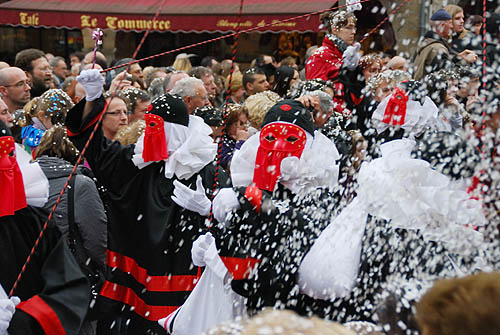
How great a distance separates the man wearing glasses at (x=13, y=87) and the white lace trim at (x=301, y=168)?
2.81m

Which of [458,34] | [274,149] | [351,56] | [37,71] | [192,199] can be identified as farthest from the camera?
[37,71]

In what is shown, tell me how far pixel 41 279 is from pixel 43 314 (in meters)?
0.25

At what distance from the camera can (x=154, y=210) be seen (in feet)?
14.9

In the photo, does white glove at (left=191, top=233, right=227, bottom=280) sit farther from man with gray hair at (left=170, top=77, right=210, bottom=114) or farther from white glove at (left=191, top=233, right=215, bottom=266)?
man with gray hair at (left=170, top=77, right=210, bottom=114)

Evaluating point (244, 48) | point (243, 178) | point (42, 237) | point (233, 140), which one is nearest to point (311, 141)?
point (243, 178)

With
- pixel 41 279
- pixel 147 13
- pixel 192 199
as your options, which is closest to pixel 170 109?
pixel 192 199

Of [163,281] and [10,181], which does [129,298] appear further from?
[10,181]

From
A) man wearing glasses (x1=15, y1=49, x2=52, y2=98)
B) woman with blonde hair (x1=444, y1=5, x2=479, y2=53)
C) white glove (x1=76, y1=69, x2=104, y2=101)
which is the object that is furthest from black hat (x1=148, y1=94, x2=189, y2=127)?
man wearing glasses (x1=15, y1=49, x2=52, y2=98)

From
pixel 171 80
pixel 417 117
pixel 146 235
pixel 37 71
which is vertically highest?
pixel 417 117

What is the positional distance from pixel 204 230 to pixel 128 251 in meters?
0.60

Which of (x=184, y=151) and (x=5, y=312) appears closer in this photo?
(x=5, y=312)

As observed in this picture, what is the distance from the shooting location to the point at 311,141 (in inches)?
147

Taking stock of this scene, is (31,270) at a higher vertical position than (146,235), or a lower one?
higher

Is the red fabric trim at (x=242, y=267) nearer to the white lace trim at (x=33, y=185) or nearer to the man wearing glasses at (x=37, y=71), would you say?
the white lace trim at (x=33, y=185)
